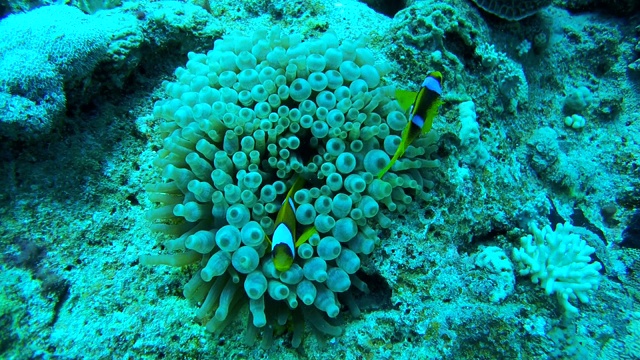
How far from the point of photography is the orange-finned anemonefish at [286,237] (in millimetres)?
1865

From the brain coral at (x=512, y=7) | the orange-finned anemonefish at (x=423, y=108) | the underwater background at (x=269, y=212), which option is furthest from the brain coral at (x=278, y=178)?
the brain coral at (x=512, y=7)

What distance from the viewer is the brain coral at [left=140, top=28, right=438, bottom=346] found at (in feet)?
6.58

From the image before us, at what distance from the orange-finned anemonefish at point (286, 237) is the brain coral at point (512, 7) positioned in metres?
2.94

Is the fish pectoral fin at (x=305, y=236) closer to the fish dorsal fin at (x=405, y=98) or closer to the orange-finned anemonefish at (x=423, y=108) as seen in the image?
the orange-finned anemonefish at (x=423, y=108)

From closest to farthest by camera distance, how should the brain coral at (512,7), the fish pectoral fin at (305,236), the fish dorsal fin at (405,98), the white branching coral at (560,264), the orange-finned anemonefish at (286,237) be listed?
the orange-finned anemonefish at (286,237) → the fish pectoral fin at (305,236) → the white branching coral at (560,264) → the fish dorsal fin at (405,98) → the brain coral at (512,7)

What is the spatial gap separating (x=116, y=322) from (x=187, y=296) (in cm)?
45

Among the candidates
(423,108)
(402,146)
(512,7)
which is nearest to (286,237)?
(402,146)

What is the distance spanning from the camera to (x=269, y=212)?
2.08m

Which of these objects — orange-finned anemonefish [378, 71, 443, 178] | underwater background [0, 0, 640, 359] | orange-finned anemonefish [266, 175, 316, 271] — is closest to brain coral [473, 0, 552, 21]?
underwater background [0, 0, 640, 359]

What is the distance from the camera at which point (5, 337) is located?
191cm

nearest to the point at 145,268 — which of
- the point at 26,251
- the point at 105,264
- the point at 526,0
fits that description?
the point at 105,264

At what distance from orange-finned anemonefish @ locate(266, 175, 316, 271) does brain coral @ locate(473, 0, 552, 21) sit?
2.94m

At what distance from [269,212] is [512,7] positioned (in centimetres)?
332

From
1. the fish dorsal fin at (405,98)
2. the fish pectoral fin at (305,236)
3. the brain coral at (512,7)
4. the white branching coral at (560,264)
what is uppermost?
the brain coral at (512,7)
